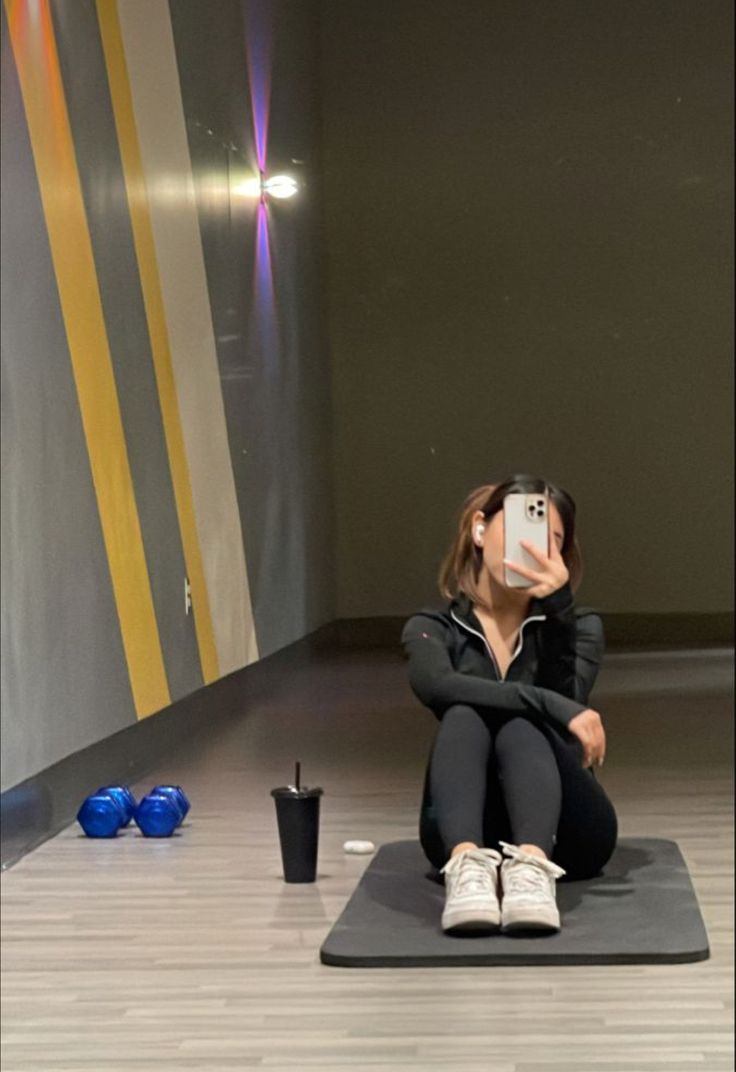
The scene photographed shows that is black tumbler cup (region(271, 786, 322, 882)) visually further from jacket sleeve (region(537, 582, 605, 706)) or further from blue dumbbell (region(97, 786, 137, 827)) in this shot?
jacket sleeve (region(537, 582, 605, 706))

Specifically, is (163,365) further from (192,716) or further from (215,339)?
(192,716)

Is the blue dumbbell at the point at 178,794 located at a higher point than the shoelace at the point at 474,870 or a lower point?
higher

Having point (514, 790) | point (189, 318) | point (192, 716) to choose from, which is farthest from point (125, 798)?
point (514, 790)

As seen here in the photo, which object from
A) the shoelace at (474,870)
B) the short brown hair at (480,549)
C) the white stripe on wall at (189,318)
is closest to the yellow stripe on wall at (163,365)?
the white stripe on wall at (189,318)

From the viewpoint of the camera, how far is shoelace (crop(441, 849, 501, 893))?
158 cm

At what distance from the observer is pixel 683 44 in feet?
3.12

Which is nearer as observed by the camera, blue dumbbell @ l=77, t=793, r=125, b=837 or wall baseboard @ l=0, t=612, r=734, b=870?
wall baseboard @ l=0, t=612, r=734, b=870

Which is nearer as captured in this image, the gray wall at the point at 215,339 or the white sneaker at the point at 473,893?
the gray wall at the point at 215,339

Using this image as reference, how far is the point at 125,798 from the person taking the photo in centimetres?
104

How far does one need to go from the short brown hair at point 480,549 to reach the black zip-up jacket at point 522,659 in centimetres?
2

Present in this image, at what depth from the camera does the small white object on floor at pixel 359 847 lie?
5.19 ft

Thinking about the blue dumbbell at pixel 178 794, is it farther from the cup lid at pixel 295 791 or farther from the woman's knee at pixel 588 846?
the woman's knee at pixel 588 846

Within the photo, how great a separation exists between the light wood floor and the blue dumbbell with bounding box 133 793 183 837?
1 centimetres

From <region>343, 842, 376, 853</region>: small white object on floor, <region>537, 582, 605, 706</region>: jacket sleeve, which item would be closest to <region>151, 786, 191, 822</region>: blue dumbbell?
<region>537, 582, 605, 706</region>: jacket sleeve
